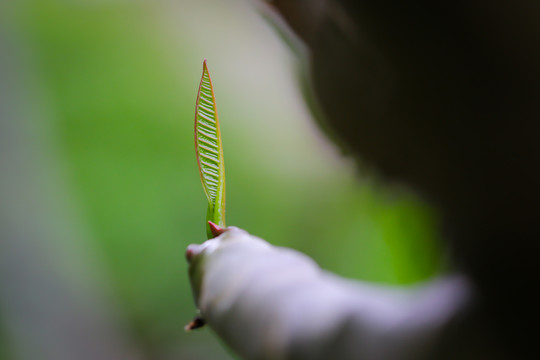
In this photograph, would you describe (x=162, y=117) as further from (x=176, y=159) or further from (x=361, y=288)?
(x=361, y=288)

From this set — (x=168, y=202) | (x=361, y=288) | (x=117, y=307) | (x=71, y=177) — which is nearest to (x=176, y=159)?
(x=168, y=202)

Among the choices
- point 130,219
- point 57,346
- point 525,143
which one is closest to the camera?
point 525,143

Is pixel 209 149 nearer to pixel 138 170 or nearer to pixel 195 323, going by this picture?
pixel 195 323

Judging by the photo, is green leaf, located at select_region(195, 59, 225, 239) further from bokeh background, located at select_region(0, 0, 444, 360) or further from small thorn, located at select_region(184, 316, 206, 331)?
bokeh background, located at select_region(0, 0, 444, 360)

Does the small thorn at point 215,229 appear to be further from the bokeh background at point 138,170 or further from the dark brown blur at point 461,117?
the bokeh background at point 138,170

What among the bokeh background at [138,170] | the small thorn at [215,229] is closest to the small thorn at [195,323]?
the small thorn at [215,229]

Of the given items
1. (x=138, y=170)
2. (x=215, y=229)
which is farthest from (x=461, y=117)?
(x=138, y=170)
